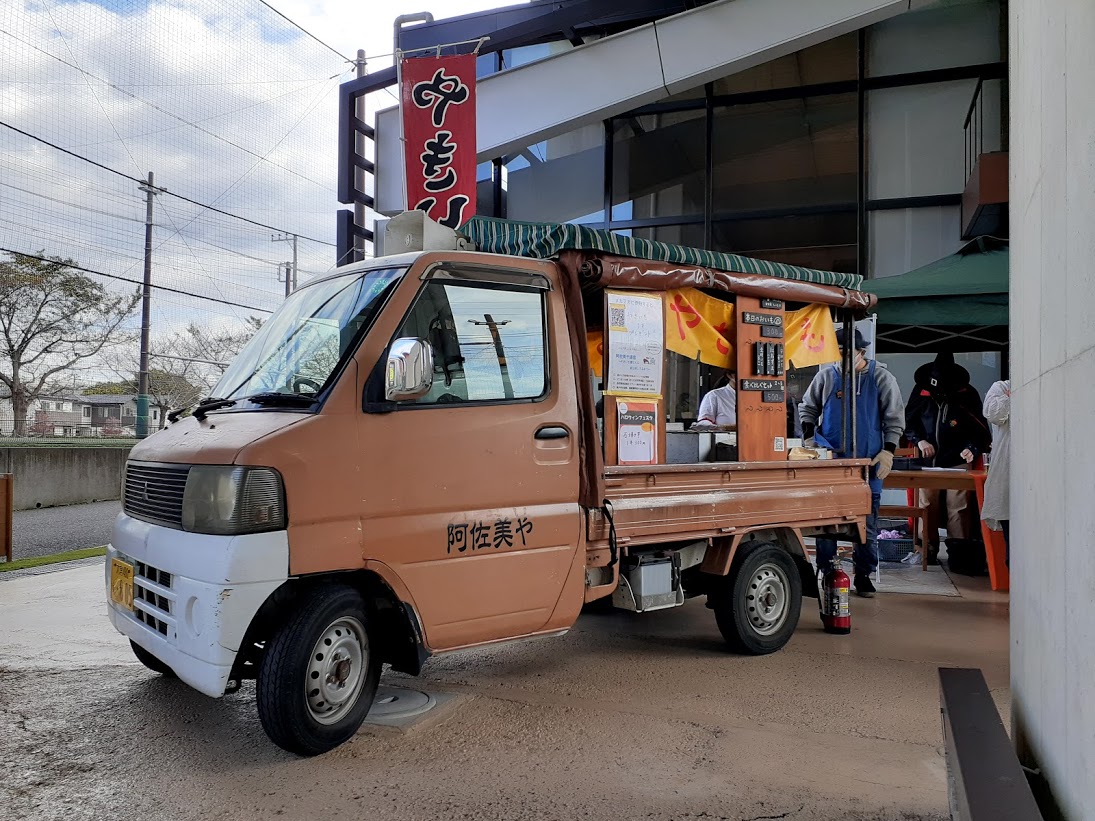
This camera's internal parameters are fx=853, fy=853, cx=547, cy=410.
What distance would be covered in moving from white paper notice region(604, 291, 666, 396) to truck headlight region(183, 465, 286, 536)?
1.95 metres

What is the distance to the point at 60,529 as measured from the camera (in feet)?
37.6

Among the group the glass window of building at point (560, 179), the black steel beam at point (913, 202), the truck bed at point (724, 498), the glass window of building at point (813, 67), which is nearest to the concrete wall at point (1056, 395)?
the truck bed at point (724, 498)

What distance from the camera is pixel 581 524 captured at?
14.4 feet

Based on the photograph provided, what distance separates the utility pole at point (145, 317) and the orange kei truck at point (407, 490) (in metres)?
10.2

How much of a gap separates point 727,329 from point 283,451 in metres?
3.03

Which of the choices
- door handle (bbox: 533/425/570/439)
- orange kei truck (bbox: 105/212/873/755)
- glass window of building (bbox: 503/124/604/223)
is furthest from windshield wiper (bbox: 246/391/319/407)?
glass window of building (bbox: 503/124/604/223)

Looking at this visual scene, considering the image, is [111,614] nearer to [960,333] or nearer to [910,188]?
[960,333]

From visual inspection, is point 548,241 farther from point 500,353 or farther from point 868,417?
point 868,417

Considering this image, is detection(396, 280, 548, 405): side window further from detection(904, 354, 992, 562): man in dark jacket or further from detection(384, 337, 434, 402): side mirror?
detection(904, 354, 992, 562): man in dark jacket

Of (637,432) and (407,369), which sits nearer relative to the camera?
(407,369)

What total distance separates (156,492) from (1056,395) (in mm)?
3534

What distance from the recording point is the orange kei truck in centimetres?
349

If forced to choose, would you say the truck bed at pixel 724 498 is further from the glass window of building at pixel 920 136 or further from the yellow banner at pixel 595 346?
the glass window of building at pixel 920 136

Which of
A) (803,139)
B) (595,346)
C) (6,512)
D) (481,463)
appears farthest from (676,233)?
(481,463)
